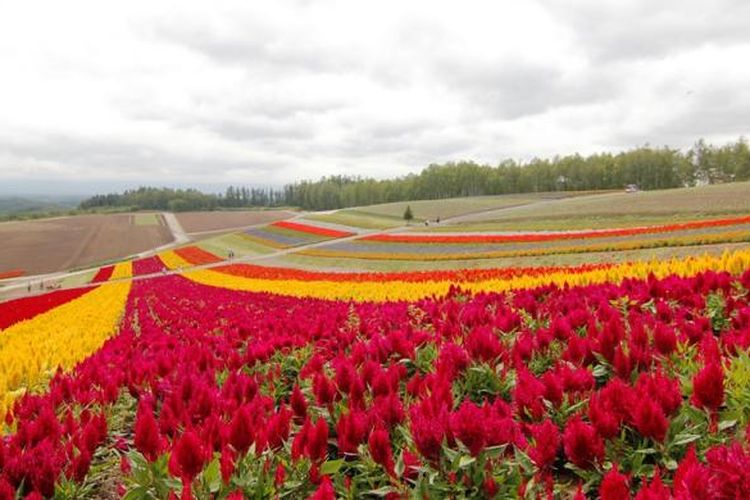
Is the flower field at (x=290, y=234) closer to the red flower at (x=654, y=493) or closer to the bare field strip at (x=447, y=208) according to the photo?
the bare field strip at (x=447, y=208)

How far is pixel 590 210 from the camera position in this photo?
56844mm

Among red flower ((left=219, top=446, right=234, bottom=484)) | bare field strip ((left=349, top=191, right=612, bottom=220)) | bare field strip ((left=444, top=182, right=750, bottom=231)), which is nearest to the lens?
red flower ((left=219, top=446, right=234, bottom=484))

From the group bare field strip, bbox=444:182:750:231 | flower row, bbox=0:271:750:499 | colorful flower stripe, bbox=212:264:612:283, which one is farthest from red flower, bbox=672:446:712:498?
bare field strip, bbox=444:182:750:231

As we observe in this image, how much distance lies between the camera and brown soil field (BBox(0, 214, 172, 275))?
2315 inches

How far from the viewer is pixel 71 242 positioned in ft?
245

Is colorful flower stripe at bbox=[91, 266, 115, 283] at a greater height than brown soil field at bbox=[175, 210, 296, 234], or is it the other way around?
brown soil field at bbox=[175, 210, 296, 234]

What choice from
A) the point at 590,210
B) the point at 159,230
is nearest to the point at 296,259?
the point at 590,210

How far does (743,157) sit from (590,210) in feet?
246

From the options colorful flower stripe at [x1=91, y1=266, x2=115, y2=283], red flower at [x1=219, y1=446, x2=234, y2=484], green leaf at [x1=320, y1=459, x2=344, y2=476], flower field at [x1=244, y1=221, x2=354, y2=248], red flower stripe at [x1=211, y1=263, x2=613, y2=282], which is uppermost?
red flower at [x1=219, y1=446, x2=234, y2=484]

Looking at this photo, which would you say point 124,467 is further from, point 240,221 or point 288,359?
point 240,221

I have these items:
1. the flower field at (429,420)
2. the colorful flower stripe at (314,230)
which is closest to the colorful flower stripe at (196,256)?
the colorful flower stripe at (314,230)

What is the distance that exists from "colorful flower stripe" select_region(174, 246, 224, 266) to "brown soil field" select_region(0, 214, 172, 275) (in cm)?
843

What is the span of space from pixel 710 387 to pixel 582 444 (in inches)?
28.5

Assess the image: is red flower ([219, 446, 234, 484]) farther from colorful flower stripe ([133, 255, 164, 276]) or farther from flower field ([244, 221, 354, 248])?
flower field ([244, 221, 354, 248])
